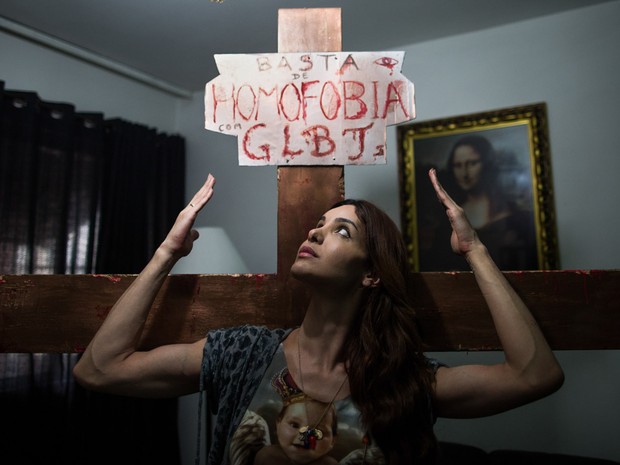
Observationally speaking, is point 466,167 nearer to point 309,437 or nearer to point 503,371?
point 503,371

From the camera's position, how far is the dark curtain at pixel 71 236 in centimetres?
204

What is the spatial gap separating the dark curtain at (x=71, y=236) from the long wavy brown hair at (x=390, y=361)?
1.79m

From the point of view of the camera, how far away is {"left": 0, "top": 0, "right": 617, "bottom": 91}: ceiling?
6.40 feet

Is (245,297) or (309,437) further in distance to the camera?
(245,297)

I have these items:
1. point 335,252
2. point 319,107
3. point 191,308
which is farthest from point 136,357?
point 319,107

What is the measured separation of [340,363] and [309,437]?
171mm

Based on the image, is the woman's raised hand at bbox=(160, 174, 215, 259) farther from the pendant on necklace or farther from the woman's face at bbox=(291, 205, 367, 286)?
the pendant on necklace

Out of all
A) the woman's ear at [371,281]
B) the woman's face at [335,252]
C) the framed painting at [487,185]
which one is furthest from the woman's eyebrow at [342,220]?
the framed painting at [487,185]

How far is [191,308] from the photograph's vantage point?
0.96 m

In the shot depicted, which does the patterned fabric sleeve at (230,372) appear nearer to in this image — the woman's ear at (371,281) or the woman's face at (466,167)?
the woman's ear at (371,281)

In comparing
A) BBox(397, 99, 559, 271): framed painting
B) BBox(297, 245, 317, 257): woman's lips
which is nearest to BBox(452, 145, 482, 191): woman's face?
BBox(397, 99, 559, 271): framed painting

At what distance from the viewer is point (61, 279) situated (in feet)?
3.18

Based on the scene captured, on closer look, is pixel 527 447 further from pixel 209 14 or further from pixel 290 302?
pixel 209 14

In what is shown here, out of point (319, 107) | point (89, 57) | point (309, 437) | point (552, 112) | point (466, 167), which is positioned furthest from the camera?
point (89, 57)
